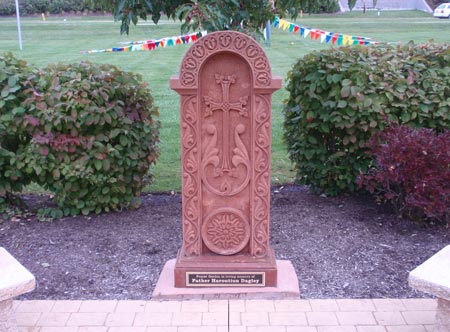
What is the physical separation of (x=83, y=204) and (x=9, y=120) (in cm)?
105

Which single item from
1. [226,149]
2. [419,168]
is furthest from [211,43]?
[419,168]

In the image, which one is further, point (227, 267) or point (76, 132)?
point (76, 132)

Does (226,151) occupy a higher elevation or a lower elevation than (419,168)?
higher

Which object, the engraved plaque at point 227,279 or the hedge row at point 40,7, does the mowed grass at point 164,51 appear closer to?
the hedge row at point 40,7

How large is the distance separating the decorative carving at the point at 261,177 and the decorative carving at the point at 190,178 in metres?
0.42

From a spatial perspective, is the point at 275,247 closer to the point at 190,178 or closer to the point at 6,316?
the point at 190,178

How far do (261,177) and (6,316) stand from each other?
188 centimetres

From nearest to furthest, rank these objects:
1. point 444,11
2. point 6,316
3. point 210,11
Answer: point 6,316
point 210,11
point 444,11

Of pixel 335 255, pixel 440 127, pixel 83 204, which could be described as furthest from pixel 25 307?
pixel 440 127

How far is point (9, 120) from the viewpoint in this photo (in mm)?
5031

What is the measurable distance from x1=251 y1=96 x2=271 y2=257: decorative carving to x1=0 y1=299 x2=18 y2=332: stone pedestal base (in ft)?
5.55

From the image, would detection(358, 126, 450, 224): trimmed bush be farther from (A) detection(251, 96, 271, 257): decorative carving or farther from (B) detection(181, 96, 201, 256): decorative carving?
(B) detection(181, 96, 201, 256): decorative carving

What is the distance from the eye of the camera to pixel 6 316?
3.33m

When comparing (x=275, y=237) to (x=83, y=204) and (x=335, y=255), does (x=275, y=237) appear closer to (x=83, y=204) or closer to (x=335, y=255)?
(x=335, y=255)
